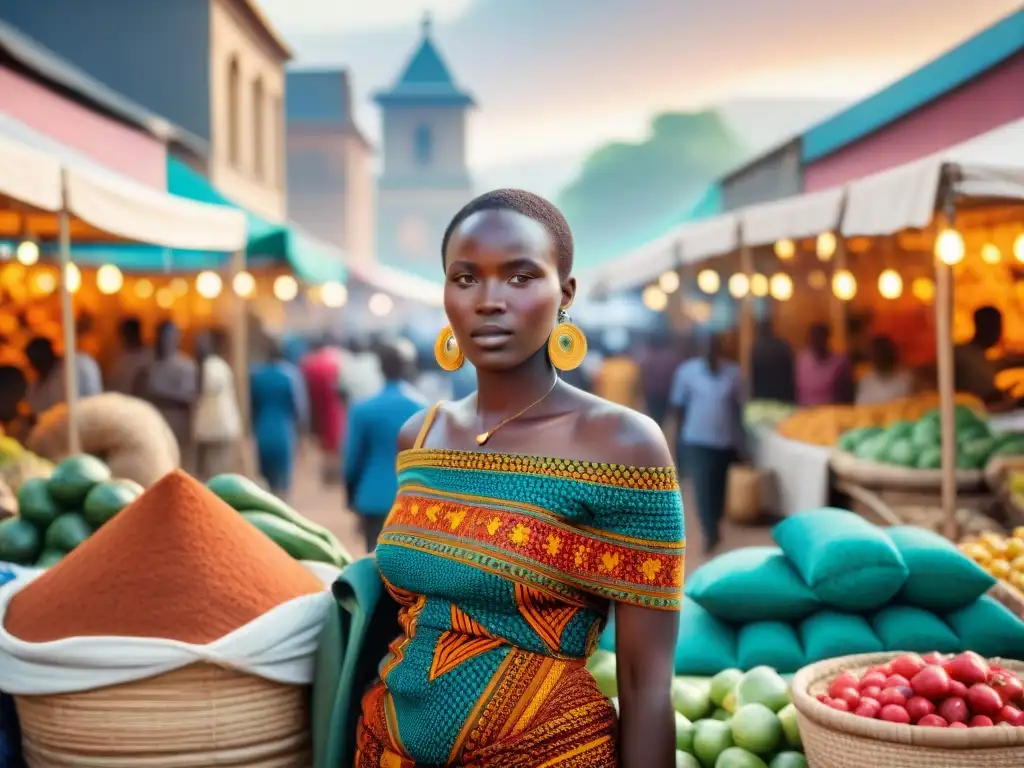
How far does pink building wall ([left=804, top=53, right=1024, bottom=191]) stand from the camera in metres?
13.3

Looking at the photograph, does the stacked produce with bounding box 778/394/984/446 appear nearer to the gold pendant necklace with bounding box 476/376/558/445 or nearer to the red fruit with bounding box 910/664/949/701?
the red fruit with bounding box 910/664/949/701

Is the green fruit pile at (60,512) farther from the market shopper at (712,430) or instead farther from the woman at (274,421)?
the woman at (274,421)

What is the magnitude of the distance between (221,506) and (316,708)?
1.93 feet

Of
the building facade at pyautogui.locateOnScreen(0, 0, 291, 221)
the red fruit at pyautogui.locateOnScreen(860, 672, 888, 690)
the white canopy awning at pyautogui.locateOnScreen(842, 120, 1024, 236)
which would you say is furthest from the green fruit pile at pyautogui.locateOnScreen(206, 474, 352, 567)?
the building facade at pyautogui.locateOnScreen(0, 0, 291, 221)

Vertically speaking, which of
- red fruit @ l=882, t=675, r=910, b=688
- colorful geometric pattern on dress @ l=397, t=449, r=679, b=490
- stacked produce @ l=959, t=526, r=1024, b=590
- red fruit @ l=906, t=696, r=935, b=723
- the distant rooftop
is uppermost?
the distant rooftop

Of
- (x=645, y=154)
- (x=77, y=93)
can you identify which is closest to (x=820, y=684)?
(x=77, y=93)

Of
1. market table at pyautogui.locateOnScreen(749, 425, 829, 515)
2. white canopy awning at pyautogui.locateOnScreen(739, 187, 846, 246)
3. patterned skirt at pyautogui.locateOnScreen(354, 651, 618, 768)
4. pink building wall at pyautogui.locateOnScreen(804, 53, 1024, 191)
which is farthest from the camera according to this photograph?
pink building wall at pyautogui.locateOnScreen(804, 53, 1024, 191)

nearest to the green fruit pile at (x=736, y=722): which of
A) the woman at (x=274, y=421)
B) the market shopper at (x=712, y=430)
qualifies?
the market shopper at (x=712, y=430)

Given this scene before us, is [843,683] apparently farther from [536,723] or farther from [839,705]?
[536,723]

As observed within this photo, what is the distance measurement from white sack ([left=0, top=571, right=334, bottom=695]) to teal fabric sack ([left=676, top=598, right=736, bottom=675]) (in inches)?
59.7

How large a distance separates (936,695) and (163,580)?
1.83m

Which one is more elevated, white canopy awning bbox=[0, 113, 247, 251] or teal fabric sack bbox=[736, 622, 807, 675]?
white canopy awning bbox=[0, 113, 247, 251]

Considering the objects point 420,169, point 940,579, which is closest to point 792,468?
point 940,579

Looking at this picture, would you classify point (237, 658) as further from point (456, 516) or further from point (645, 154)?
point (645, 154)
